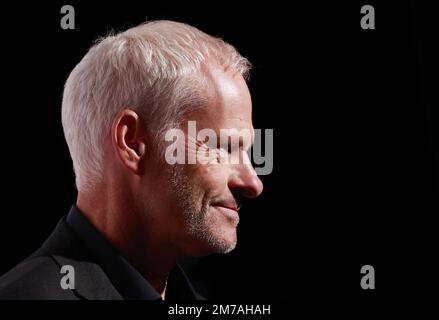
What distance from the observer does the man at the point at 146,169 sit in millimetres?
2047

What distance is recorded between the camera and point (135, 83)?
2.05 m

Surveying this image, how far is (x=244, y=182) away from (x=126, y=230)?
1.26 ft

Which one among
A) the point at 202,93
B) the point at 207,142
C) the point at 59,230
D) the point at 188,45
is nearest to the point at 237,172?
the point at 207,142

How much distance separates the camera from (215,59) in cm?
215

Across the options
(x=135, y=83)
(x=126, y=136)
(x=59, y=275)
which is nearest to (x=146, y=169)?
(x=126, y=136)

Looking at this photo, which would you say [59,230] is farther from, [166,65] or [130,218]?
[166,65]

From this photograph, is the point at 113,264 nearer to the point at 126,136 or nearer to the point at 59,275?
the point at 59,275

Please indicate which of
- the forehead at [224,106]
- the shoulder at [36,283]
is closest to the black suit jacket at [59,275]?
the shoulder at [36,283]

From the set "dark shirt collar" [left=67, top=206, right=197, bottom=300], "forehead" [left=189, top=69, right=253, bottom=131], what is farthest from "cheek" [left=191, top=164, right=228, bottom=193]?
"dark shirt collar" [left=67, top=206, right=197, bottom=300]

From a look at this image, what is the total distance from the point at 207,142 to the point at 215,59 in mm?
266

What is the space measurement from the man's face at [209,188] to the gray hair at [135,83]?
0.20ft

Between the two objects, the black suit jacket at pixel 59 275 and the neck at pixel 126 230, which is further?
the neck at pixel 126 230

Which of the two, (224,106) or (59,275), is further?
(224,106)

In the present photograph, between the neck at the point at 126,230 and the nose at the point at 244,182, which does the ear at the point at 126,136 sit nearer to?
the neck at the point at 126,230
